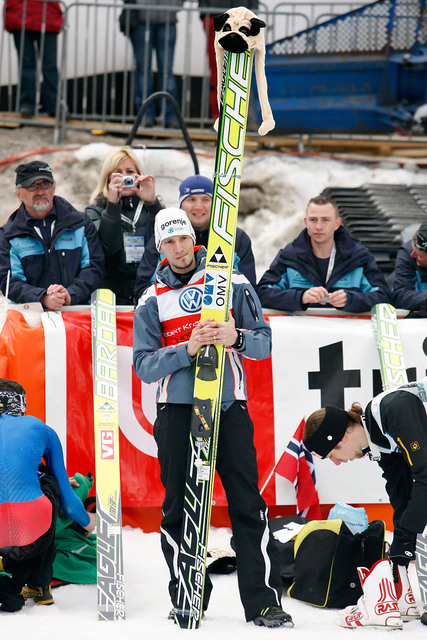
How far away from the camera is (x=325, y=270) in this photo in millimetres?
6230

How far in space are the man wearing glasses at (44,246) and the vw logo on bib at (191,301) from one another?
4.58 feet

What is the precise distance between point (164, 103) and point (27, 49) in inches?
68.0

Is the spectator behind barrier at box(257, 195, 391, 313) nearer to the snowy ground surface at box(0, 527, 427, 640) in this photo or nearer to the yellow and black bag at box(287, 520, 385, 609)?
the yellow and black bag at box(287, 520, 385, 609)

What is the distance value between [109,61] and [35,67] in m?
1.03

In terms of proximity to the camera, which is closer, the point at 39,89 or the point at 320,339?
the point at 320,339

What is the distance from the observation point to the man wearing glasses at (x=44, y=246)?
599 cm

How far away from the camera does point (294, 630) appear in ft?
14.4

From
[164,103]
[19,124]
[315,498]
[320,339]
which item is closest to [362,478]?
[315,498]

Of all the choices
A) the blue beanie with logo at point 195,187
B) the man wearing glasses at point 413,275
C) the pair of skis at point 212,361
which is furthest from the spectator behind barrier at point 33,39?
the pair of skis at point 212,361

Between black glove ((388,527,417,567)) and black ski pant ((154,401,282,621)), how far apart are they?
605 mm

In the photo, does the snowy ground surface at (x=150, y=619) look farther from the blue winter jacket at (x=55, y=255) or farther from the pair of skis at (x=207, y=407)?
the blue winter jacket at (x=55, y=255)

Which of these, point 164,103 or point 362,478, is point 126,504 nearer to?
point 362,478

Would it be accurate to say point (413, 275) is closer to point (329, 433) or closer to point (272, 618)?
point (329, 433)

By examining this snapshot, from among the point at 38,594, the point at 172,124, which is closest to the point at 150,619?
the point at 38,594
